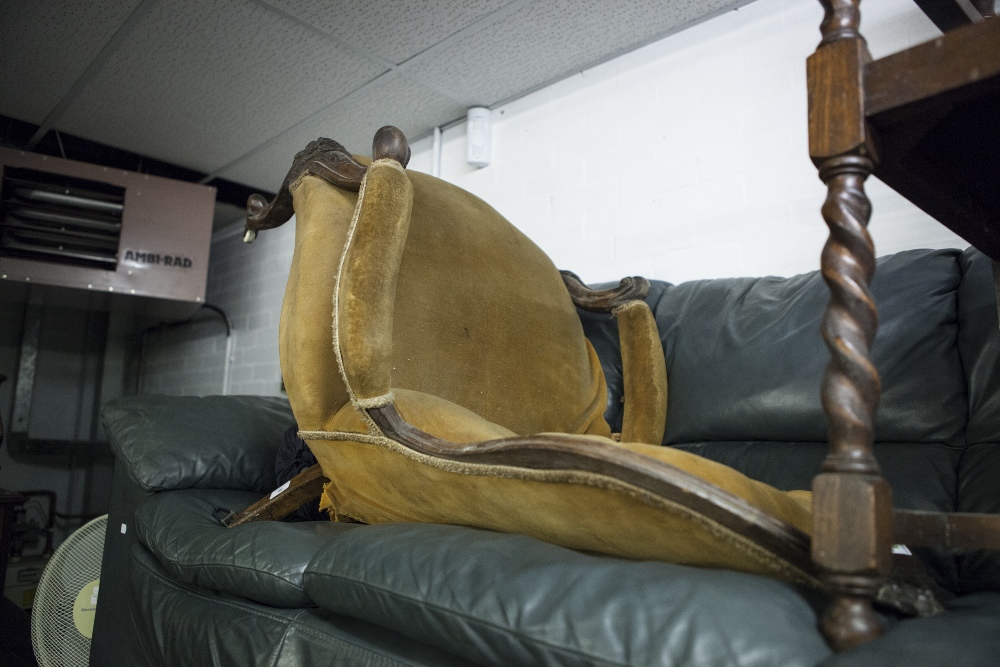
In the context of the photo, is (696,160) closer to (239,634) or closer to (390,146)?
(390,146)

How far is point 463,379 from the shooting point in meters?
1.19

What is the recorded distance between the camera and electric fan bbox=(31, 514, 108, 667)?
5.61 ft

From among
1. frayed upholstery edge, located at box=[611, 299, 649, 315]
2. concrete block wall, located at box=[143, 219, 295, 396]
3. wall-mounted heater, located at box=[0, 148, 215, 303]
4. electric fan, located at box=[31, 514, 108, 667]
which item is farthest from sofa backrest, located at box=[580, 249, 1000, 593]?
wall-mounted heater, located at box=[0, 148, 215, 303]

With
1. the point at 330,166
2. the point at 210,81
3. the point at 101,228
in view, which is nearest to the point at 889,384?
the point at 330,166

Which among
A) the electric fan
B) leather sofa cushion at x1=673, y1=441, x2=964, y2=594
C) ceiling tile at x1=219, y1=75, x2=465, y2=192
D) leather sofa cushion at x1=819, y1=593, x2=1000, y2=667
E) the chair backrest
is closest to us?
leather sofa cushion at x1=819, y1=593, x2=1000, y2=667

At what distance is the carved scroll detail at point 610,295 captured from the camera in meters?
1.60

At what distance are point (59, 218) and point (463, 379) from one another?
282 cm

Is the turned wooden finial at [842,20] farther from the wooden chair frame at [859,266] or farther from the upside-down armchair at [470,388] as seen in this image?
the upside-down armchair at [470,388]

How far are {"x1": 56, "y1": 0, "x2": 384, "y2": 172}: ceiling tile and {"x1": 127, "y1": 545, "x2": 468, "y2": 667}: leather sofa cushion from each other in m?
1.77

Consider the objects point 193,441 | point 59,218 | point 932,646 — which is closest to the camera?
point 932,646

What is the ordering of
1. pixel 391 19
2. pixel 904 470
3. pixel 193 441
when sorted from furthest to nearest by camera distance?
1. pixel 391 19
2. pixel 193 441
3. pixel 904 470

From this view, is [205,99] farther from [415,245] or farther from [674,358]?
[674,358]

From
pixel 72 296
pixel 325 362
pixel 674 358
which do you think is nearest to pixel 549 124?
pixel 674 358

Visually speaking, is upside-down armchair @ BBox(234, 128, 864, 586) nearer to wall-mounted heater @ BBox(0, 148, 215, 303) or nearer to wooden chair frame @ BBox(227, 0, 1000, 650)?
wooden chair frame @ BBox(227, 0, 1000, 650)
